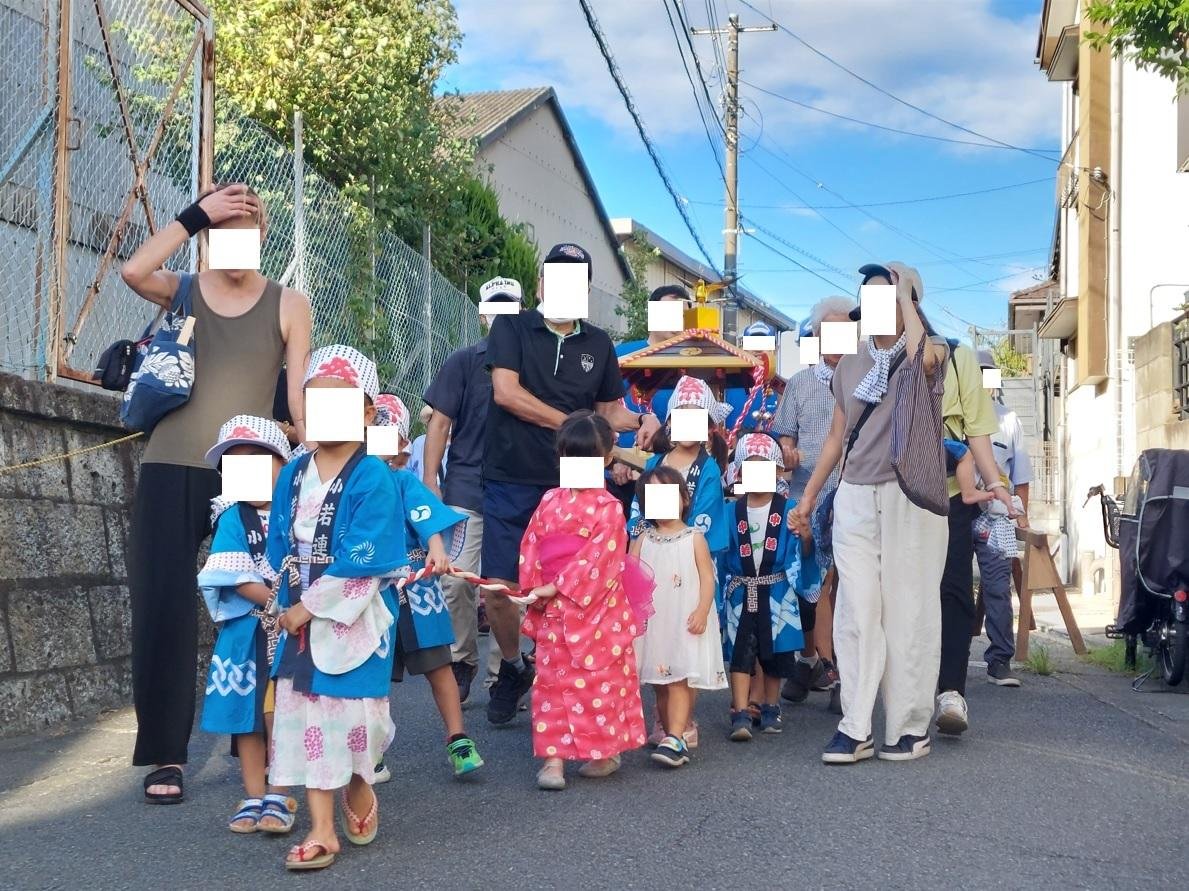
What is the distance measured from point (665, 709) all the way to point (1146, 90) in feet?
37.8

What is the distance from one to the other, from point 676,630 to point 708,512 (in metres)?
0.57

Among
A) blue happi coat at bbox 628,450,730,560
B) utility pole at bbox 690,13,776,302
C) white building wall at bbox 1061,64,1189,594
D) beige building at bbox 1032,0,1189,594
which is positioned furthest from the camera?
utility pole at bbox 690,13,776,302

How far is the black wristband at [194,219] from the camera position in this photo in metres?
4.97

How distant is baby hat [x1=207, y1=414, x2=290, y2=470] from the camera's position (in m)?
4.84

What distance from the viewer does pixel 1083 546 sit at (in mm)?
17625

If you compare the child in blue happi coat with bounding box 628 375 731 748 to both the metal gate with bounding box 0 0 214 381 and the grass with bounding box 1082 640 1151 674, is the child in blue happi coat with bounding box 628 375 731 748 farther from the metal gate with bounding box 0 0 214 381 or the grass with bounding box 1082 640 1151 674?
the grass with bounding box 1082 640 1151 674

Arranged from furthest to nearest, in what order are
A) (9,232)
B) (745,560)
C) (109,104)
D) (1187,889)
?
(109,104)
(9,232)
(745,560)
(1187,889)

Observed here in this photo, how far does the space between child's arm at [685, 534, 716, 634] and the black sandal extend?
2086 mm

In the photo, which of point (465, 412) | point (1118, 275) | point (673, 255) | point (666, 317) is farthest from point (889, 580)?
point (673, 255)

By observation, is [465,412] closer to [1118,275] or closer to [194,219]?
[194,219]

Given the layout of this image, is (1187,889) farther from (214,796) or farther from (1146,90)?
(1146,90)

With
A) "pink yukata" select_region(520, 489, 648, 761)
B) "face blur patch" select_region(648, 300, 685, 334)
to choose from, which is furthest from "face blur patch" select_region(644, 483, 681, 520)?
"face blur patch" select_region(648, 300, 685, 334)

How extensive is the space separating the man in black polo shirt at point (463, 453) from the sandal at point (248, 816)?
2.59 metres

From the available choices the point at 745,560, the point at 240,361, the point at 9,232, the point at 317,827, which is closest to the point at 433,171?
the point at 9,232
